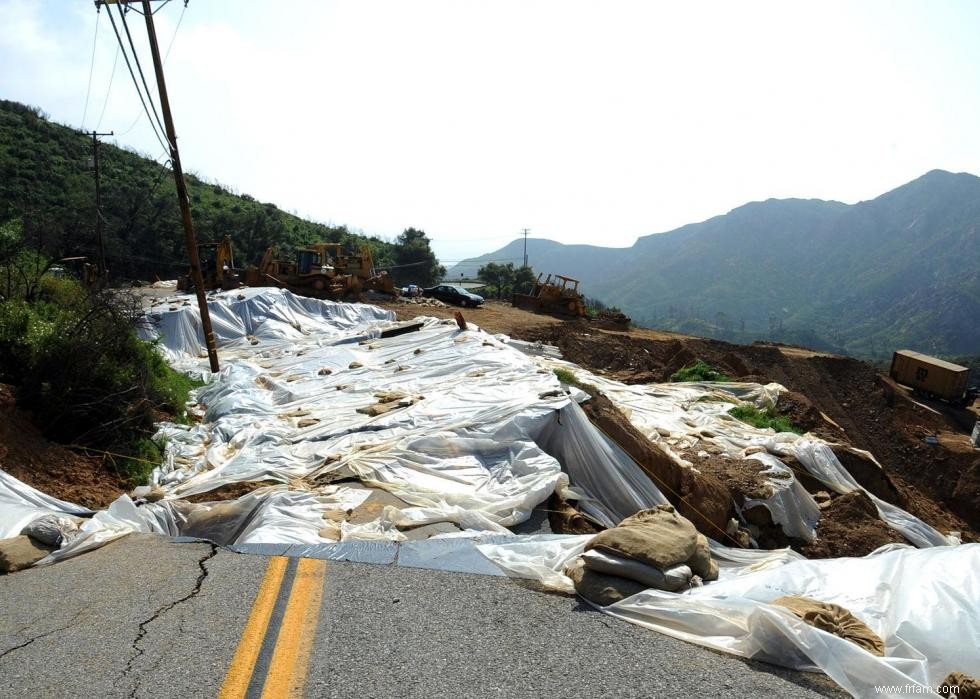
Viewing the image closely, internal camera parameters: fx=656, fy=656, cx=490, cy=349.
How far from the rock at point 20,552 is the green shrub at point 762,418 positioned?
455 inches

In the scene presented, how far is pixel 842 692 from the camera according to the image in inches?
103

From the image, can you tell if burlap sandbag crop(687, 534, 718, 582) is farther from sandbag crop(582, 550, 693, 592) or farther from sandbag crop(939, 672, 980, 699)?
sandbag crop(939, 672, 980, 699)

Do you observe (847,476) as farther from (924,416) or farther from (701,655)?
(924,416)

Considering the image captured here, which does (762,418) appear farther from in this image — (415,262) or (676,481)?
(415,262)

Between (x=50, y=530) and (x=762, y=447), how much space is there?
958 cm

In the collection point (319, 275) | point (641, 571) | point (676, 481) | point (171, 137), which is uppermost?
point (171, 137)

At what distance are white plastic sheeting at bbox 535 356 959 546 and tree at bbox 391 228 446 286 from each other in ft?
118

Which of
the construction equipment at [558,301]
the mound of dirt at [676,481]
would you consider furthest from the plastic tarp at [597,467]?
the construction equipment at [558,301]

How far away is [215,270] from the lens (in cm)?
2553

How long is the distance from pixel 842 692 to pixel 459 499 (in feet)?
11.6

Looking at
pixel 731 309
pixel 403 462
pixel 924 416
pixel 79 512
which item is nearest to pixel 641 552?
pixel 403 462

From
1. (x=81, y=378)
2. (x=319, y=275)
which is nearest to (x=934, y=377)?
(x=319, y=275)

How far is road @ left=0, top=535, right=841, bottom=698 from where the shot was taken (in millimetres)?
2717

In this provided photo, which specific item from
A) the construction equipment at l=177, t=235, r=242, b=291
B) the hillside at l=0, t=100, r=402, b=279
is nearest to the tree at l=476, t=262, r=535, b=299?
the hillside at l=0, t=100, r=402, b=279
